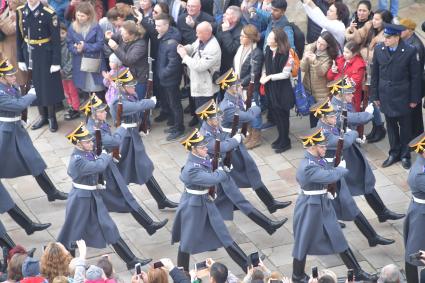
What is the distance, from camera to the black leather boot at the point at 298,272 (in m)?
12.8

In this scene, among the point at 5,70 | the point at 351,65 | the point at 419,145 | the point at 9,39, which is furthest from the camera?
the point at 9,39

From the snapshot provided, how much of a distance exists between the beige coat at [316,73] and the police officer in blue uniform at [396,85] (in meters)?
0.68

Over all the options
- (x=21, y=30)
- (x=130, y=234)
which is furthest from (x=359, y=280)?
(x=21, y=30)

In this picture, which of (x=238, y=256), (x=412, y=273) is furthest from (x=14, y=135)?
(x=412, y=273)

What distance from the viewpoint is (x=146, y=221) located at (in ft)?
44.8

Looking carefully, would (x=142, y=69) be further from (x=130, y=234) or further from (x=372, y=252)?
(x=372, y=252)

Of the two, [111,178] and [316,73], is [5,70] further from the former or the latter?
[316,73]

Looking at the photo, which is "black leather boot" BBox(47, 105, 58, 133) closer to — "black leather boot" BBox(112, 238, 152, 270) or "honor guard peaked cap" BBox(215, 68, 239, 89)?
"honor guard peaked cap" BBox(215, 68, 239, 89)

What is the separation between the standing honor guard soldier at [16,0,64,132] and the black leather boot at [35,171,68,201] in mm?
2067

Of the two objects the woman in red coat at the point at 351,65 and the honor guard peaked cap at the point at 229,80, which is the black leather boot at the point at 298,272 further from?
the woman in red coat at the point at 351,65

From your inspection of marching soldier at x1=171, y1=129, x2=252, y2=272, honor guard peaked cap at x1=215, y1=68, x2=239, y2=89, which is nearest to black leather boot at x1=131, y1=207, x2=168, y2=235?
marching soldier at x1=171, y1=129, x2=252, y2=272

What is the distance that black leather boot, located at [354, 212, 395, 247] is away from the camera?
13367 millimetres

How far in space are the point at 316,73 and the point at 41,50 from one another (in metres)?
3.69

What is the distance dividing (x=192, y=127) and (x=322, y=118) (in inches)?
148
